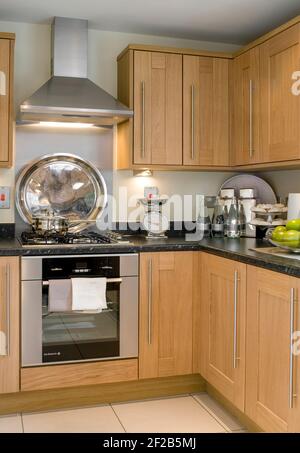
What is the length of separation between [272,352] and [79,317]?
1.13 meters

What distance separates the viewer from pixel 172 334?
3.13 m

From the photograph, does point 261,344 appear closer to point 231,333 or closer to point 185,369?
point 231,333

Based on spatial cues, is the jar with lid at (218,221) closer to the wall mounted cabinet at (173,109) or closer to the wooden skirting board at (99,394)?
the wall mounted cabinet at (173,109)

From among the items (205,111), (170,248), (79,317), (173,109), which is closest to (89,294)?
(79,317)

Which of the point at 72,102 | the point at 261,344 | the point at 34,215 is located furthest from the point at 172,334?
the point at 72,102

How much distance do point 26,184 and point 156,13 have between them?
1358mm

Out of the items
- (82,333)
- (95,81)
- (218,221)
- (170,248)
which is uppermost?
(95,81)

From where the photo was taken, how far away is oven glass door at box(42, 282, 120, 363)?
2934mm

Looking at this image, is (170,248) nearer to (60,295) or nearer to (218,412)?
(60,295)

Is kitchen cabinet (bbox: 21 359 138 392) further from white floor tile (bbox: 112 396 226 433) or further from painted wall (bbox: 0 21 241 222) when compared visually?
painted wall (bbox: 0 21 241 222)

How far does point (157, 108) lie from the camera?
341cm

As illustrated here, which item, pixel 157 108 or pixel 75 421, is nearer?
pixel 75 421

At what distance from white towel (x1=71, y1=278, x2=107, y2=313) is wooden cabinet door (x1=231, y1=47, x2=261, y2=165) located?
1228 mm

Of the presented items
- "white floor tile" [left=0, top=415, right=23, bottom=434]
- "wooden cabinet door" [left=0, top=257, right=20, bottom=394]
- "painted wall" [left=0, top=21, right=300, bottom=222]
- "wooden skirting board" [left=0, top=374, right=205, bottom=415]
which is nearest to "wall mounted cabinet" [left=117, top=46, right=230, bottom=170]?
"painted wall" [left=0, top=21, right=300, bottom=222]
